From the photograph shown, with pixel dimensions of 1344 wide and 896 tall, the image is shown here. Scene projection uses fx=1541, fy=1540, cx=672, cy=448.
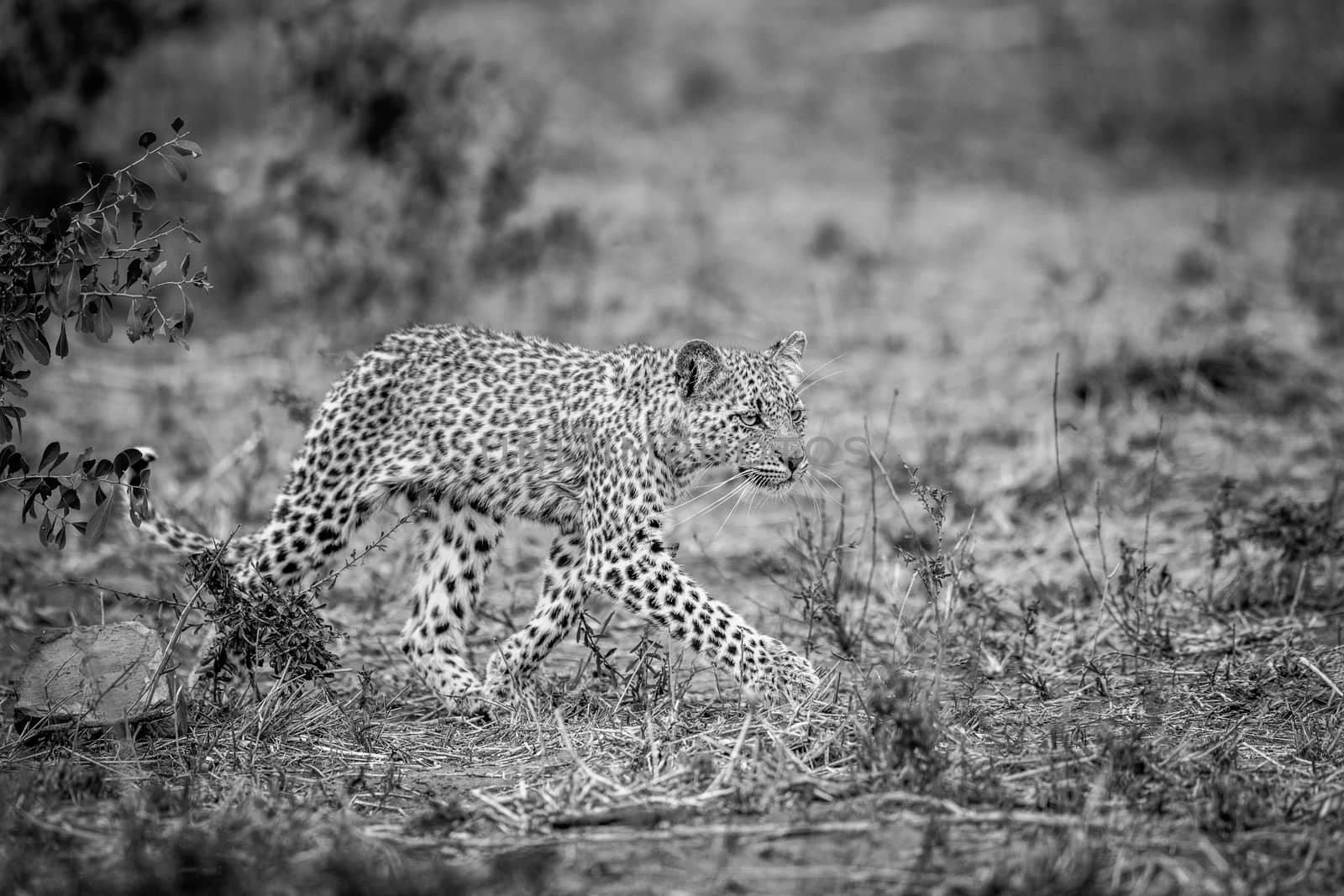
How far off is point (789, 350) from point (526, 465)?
4.83 feet

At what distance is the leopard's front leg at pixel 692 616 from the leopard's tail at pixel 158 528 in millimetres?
1747

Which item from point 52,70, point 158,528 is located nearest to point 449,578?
point 158,528

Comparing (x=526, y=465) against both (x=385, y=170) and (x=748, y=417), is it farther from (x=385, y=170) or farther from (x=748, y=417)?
(x=385, y=170)

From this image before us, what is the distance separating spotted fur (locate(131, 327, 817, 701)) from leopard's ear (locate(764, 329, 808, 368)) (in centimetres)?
1

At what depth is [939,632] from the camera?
6.29m

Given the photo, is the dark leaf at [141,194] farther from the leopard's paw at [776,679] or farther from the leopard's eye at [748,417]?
the leopard's paw at [776,679]

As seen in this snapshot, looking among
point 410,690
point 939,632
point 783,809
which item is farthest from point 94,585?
point 939,632

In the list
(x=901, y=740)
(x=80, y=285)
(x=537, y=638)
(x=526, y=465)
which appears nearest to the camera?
(x=901, y=740)

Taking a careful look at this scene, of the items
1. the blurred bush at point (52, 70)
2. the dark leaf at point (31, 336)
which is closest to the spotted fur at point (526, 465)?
the dark leaf at point (31, 336)

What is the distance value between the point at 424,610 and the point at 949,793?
3389 mm

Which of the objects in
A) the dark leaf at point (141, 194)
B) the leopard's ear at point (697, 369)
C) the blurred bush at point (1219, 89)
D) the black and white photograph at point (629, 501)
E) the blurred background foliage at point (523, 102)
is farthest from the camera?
the blurred bush at point (1219, 89)

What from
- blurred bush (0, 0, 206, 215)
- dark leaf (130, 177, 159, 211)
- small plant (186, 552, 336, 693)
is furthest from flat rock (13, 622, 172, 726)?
blurred bush (0, 0, 206, 215)

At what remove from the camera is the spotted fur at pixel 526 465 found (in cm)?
722

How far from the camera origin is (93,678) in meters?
6.62
